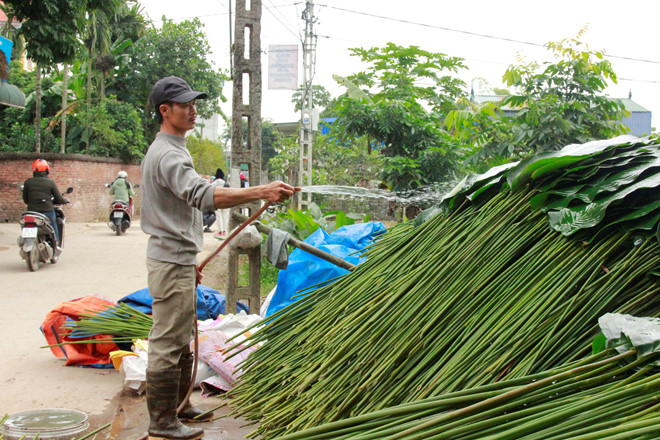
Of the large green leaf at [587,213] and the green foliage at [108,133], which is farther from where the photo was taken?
the green foliage at [108,133]

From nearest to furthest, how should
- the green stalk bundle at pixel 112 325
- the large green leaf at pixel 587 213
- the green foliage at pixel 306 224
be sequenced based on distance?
the large green leaf at pixel 587 213 < the green stalk bundle at pixel 112 325 < the green foliage at pixel 306 224

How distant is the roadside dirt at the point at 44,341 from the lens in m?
3.14

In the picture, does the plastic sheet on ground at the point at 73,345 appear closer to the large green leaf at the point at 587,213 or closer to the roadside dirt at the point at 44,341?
the roadside dirt at the point at 44,341

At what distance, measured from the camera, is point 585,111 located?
6.12 metres

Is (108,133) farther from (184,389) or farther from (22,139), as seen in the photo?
(184,389)

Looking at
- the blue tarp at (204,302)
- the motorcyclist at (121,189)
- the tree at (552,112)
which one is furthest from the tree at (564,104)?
the motorcyclist at (121,189)

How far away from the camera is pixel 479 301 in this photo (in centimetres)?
193

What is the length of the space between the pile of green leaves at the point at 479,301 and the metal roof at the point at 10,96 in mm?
11390

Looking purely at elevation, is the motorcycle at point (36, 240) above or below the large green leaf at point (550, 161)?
below

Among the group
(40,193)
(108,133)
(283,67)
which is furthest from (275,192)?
(108,133)

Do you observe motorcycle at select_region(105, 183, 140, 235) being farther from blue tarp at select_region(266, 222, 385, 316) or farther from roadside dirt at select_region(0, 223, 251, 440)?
blue tarp at select_region(266, 222, 385, 316)

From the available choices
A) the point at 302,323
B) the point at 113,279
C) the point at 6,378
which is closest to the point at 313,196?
the point at 113,279

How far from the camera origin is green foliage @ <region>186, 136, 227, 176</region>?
32312 mm

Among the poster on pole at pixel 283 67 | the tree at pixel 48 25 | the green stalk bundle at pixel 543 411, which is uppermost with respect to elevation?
the poster on pole at pixel 283 67
